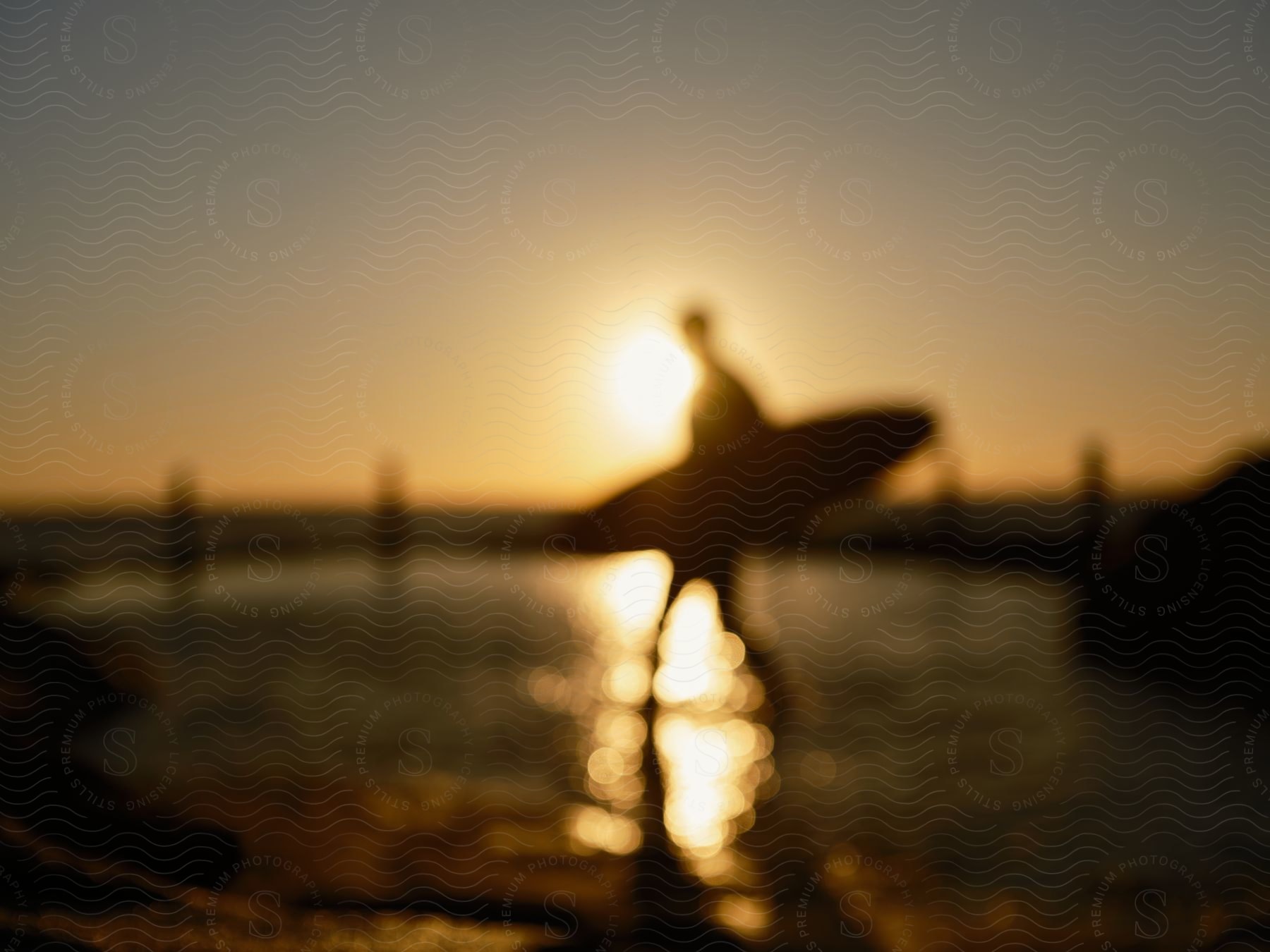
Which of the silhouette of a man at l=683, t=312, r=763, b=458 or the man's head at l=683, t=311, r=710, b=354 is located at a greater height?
the man's head at l=683, t=311, r=710, b=354

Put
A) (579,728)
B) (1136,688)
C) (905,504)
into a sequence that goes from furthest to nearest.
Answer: (579,728)
(1136,688)
(905,504)

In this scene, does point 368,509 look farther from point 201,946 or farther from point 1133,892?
point 1133,892

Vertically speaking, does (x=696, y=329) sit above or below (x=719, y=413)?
above

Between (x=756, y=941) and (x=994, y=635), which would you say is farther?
(x=994, y=635)

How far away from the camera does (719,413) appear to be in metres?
1.94

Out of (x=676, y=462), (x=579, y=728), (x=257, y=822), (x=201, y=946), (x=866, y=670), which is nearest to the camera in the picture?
(x=201, y=946)

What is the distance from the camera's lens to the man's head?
74.6 inches

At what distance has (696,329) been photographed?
6.26 ft

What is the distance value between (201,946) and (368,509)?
Answer: 1.20 meters

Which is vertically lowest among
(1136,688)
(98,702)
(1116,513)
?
(1136,688)

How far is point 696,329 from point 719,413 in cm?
20

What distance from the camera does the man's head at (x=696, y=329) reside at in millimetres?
1896

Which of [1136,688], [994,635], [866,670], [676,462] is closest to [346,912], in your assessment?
[676,462]

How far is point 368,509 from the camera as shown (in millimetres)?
2553
